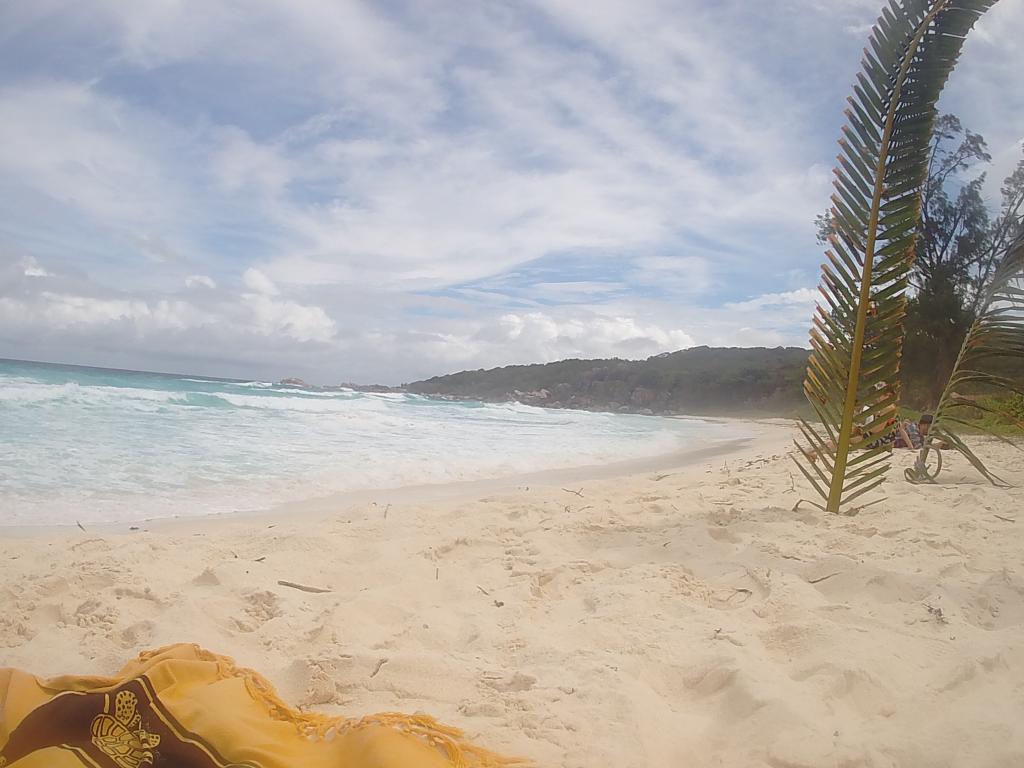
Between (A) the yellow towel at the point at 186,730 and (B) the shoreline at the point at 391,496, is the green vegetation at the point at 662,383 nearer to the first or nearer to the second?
(B) the shoreline at the point at 391,496

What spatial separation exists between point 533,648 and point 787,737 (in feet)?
3.05

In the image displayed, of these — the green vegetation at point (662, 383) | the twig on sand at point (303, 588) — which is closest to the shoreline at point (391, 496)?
the twig on sand at point (303, 588)

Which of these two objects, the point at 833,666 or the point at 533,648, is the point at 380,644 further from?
the point at 833,666

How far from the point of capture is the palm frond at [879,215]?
12.6ft

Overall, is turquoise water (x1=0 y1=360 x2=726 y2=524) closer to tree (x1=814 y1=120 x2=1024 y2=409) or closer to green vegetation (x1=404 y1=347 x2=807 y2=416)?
tree (x1=814 y1=120 x2=1024 y2=409)

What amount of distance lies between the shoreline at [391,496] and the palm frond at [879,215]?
10.9 feet

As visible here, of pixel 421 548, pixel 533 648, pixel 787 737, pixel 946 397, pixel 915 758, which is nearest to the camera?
pixel 915 758

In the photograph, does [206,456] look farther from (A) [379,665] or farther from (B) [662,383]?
(B) [662,383]

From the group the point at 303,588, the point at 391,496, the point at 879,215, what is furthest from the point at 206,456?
the point at 879,215

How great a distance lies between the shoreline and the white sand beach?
289mm

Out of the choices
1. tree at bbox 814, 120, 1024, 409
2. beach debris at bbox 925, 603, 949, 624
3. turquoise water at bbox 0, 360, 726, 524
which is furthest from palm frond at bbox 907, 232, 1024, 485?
tree at bbox 814, 120, 1024, 409

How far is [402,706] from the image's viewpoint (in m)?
1.92

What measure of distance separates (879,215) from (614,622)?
10.3ft

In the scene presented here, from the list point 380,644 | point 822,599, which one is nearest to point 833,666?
point 822,599
